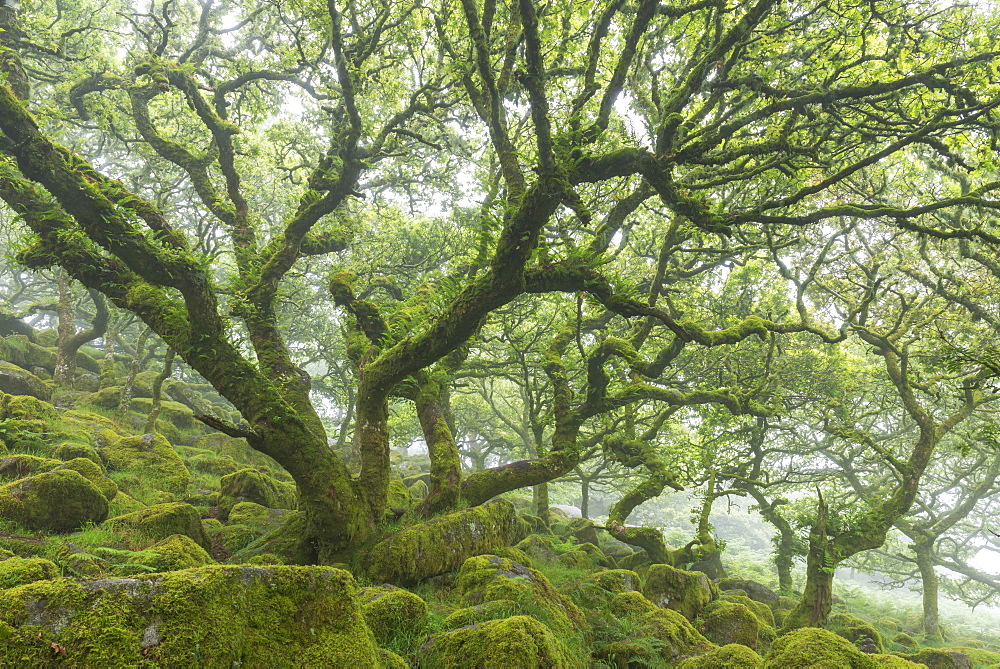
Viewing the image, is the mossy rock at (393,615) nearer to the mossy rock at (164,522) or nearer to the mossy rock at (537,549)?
the mossy rock at (164,522)

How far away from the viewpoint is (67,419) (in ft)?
40.7

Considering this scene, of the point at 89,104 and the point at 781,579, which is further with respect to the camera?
the point at 781,579

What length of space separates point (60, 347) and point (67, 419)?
7.80m

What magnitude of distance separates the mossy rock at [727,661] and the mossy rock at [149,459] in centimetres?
1117

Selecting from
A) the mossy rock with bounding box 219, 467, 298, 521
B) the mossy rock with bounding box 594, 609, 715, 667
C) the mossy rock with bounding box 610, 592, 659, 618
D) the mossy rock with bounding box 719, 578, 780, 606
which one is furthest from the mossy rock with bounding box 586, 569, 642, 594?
the mossy rock with bounding box 219, 467, 298, 521

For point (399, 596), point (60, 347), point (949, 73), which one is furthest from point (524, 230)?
point (60, 347)

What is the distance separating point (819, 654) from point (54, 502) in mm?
10389

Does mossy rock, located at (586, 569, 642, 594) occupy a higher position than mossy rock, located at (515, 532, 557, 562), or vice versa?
mossy rock, located at (515, 532, 557, 562)

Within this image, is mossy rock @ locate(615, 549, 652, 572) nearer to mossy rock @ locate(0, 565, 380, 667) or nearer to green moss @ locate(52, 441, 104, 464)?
mossy rock @ locate(0, 565, 380, 667)

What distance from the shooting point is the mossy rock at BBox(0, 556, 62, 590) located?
3722 mm

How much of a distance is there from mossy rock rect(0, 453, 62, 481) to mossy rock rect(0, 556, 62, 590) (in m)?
5.55

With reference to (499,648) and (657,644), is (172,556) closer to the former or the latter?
(499,648)

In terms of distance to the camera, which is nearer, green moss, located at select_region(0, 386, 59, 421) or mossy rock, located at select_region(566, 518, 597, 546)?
green moss, located at select_region(0, 386, 59, 421)

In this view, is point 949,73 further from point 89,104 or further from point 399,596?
point 89,104
